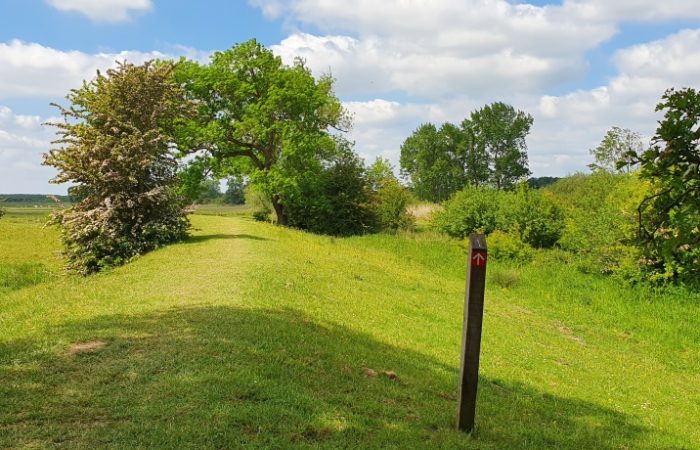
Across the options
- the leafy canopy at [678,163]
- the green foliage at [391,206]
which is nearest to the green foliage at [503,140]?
the green foliage at [391,206]

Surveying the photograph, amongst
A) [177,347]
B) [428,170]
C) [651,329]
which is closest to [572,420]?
[177,347]

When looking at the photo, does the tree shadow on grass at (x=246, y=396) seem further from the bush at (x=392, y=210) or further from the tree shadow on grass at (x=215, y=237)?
the bush at (x=392, y=210)

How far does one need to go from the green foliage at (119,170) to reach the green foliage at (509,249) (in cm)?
1726

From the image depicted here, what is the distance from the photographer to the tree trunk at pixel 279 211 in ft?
141

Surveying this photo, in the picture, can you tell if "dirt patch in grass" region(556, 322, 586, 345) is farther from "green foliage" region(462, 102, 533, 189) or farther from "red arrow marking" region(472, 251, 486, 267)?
"green foliage" region(462, 102, 533, 189)

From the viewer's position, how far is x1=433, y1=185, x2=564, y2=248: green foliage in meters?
33.2

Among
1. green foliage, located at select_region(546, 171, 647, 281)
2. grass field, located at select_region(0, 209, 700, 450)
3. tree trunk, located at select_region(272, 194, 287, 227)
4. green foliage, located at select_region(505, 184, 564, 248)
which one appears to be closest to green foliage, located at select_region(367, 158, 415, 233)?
tree trunk, located at select_region(272, 194, 287, 227)

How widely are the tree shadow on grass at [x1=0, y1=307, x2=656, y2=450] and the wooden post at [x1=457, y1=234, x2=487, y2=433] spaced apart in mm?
488

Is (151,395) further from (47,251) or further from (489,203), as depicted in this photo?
(489,203)

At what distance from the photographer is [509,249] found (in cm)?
3002

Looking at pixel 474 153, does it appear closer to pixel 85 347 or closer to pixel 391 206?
pixel 391 206

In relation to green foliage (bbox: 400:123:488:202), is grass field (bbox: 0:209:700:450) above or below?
below

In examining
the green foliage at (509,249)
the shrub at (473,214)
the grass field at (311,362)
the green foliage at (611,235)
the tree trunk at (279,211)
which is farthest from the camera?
the tree trunk at (279,211)

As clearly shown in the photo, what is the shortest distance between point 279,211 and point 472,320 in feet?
124
